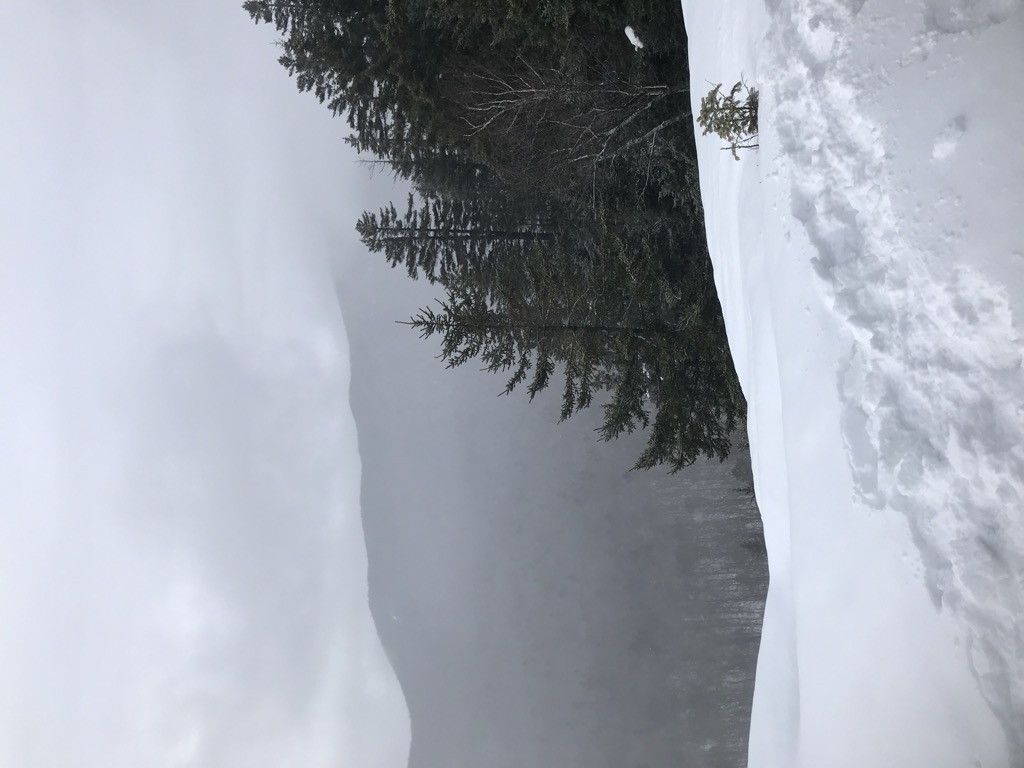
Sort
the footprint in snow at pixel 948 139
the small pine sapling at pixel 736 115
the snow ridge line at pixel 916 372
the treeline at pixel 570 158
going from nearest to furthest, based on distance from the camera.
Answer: the snow ridge line at pixel 916 372, the footprint in snow at pixel 948 139, the small pine sapling at pixel 736 115, the treeline at pixel 570 158

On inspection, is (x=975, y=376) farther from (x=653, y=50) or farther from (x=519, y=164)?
(x=519, y=164)

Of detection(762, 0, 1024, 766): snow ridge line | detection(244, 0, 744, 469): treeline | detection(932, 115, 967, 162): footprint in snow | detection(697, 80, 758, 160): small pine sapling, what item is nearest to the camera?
detection(762, 0, 1024, 766): snow ridge line

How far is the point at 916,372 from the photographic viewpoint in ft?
10.00

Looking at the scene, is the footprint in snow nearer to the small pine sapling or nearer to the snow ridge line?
the snow ridge line

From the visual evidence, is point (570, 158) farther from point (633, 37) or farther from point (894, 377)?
point (894, 377)

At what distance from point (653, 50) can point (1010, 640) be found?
331 inches

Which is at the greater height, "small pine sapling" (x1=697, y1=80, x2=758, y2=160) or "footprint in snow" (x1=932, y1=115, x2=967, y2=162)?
"small pine sapling" (x1=697, y1=80, x2=758, y2=160)

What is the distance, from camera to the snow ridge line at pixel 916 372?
2.66 metres

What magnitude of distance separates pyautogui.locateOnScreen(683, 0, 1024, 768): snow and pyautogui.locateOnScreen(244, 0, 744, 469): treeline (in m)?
4.24

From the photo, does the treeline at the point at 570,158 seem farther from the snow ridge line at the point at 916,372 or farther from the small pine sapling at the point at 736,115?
the snow ridge line at the point at 916,372

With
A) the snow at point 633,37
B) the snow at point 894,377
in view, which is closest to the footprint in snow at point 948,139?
the snow at point 894,377

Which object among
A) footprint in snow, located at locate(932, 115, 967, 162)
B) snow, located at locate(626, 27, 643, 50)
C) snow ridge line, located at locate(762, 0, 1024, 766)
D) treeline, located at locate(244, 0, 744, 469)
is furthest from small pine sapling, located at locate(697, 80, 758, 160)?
snow, located at locate(626, 27, 643, 50)

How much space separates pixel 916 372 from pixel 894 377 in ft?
0.35

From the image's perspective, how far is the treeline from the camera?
8.25m
